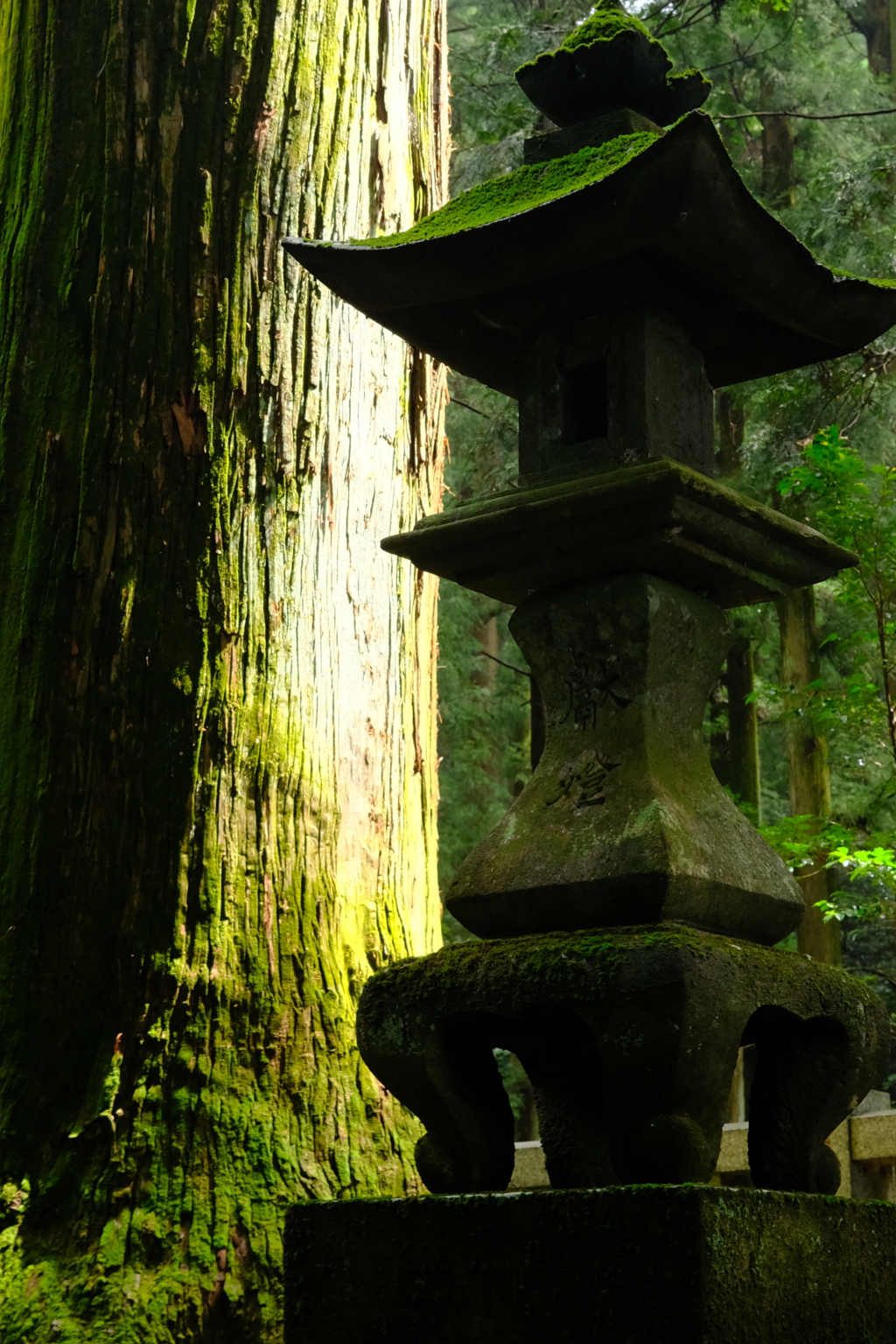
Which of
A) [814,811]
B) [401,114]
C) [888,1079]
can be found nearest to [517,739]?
[814,811]

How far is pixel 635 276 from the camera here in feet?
8.71

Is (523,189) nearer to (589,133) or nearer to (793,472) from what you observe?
(589,133)

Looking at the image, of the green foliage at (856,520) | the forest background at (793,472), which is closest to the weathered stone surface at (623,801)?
the green foliage at (856,520)

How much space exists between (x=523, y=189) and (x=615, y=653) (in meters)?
1.00

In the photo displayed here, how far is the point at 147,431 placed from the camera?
137 inches

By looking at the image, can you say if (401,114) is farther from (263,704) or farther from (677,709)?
(677,709)

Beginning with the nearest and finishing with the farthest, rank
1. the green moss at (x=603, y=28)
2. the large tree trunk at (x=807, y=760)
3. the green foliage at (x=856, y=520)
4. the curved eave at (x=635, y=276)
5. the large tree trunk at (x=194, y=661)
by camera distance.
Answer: the curved eave at (x=635, y=276), the green moss at (x=603, y=28), the large tree trunk at (x=194, y=661), the green foliage at (x=856, y=520), the large tree trunk at (x=807, y=760)

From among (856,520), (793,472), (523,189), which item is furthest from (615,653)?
(793,472)

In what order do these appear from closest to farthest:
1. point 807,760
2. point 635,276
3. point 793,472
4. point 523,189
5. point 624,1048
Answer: point 624,1048 < point 635,276 < point 523,189 < point 793,472 < point 807,760

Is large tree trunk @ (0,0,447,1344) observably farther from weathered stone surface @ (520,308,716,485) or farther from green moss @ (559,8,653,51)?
green moss @ (559,8,653,51)

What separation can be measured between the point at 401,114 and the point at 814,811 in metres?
8.06

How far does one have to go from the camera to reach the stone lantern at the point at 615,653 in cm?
218

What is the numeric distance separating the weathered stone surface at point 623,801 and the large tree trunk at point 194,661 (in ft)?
2.98

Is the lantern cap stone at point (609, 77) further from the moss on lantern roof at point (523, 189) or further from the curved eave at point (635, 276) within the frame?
the curved eave at point (635, 276)
